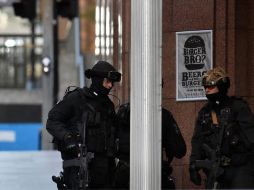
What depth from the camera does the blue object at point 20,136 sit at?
26.7 metres

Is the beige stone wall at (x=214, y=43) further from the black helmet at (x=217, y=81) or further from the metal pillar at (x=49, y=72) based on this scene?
the metal pillar at (x=49, y=72)

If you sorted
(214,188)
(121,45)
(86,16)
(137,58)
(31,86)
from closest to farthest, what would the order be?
(137,58) < (214,188) < (121,45) < (86,16) < (31,86)

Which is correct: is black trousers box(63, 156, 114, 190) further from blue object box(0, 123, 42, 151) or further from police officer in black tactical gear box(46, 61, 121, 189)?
blue object box(0, 123, 42, 151)

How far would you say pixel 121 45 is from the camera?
484 inches

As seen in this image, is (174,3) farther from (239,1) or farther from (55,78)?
(55,78)

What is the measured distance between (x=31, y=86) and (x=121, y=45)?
22087mm

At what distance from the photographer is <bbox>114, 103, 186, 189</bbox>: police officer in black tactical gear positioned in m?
8.10

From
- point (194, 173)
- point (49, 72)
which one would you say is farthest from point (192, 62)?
point (49, 72)

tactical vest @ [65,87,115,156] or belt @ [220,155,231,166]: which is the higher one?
tactical vest @ [65,87,115,156]

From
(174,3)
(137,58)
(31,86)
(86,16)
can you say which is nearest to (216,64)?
(174,3)

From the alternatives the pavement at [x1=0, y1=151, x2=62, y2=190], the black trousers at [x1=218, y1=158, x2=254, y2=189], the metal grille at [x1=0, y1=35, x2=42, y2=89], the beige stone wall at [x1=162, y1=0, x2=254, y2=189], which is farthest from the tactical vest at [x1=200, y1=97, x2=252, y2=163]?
the metal grille at [x1=0, y1=35, x2=42, y2=89]

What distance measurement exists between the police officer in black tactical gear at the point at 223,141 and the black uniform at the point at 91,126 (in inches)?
34.1

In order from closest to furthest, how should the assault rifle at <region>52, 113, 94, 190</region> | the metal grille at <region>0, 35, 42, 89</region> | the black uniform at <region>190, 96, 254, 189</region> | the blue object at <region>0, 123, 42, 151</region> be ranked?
the black uniform at <region>190, 96, 254, 189</region> → the assault rifle at <region>52, 113, 94, 190</region> → the blue object at <region>0, 123, 42, 151</region> → the metal grille at <region>0, 35, 42, 89</region>

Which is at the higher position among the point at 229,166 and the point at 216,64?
the point at 216,64
